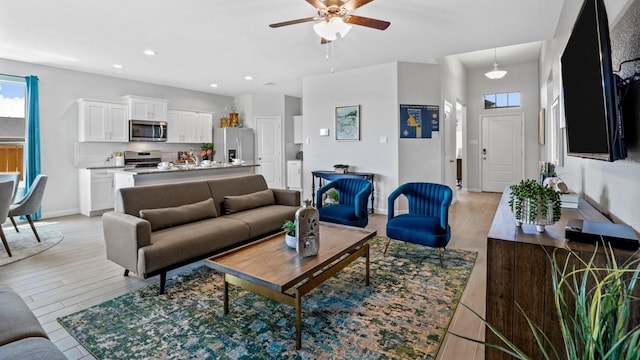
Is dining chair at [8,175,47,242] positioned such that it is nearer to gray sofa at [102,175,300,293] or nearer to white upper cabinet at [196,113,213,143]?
gray sofa at [102,175,300,293]

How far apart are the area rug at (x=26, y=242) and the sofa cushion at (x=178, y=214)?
185cm

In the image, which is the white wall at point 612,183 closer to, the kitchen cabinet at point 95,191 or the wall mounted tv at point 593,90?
the wall mounted tv at point 593,90

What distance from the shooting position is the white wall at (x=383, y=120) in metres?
5.63

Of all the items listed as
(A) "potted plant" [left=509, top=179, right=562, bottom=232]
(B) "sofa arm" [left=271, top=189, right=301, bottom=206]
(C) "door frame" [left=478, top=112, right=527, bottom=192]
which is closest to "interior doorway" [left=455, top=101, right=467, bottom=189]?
(C) "door frame" [left=478, top=112, right=527, bottom=192]

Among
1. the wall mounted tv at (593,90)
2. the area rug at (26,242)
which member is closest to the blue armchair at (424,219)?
the wall mounted tv at (593,90)

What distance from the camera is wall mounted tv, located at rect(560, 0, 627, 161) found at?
138 centimetres

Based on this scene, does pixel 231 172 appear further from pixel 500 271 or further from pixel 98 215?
pixel 500 271

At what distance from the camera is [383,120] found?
228 inches

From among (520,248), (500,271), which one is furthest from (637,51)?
(500,271)

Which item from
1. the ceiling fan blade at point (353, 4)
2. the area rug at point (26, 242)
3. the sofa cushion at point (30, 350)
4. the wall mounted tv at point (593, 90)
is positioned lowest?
the area rug at point (26, 242)

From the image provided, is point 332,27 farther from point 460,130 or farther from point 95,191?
point 460,130

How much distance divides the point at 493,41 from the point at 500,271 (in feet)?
13.7

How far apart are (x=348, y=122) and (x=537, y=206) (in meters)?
4.76

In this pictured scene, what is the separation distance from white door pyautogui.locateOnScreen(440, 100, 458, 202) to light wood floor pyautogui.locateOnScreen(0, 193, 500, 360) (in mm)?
1487
